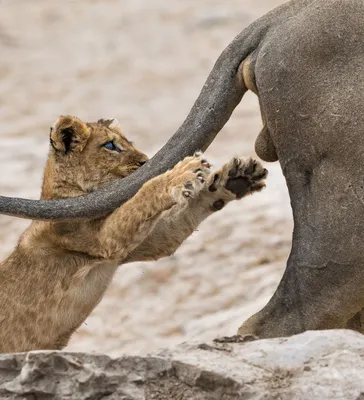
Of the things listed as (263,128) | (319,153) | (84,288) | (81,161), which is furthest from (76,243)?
(319,153)

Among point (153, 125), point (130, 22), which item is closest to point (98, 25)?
point (130, 22)

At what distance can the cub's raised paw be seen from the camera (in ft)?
18.0

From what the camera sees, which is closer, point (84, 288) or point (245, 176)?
point (245, 176)

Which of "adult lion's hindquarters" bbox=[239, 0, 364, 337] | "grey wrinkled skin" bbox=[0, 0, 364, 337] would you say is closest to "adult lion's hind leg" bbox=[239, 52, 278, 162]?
"grey wrinkled skin" bbox=[0, 0, 364, 337]

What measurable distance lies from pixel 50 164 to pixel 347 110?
1635 mm

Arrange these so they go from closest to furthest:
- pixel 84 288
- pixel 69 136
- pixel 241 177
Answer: pixel 241 177
pixel 84 288
pixel 69 136

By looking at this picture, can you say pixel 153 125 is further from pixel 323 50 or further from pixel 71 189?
pixel 323 50

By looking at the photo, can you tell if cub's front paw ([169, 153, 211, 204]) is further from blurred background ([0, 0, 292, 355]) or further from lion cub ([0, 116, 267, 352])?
blurred background ([0, 0, 292, 355])

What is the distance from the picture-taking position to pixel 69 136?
642cm

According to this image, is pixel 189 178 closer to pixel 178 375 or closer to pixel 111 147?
pixel 111 147

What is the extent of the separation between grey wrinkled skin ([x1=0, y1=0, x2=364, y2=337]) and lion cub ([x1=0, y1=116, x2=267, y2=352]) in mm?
500

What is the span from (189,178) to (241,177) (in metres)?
0.22

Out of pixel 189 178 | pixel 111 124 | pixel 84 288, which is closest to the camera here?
pixel 189 178

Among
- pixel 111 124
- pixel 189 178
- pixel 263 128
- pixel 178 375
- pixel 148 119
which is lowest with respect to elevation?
pixel 178 375
